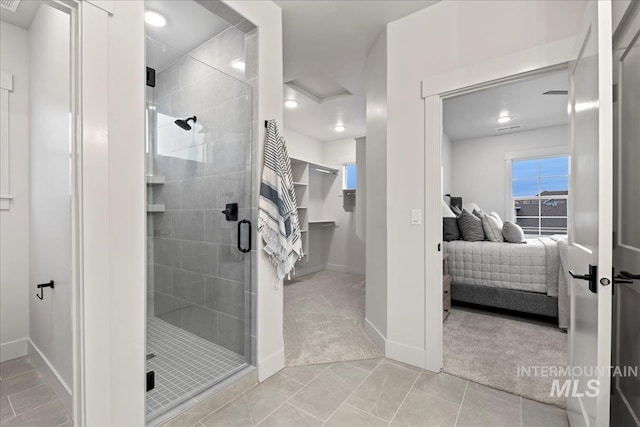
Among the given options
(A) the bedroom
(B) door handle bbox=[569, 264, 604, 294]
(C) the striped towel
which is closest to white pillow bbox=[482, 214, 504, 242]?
(A) the bedroom

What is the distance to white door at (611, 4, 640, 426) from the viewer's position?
1.27 metres

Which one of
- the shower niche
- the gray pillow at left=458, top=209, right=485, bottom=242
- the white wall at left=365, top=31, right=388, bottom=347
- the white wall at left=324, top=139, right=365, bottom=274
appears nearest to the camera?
the shower niche

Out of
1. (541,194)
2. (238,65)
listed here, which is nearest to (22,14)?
(238,65)

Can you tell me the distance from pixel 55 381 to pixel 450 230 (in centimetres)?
391

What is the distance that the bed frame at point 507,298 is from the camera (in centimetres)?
297

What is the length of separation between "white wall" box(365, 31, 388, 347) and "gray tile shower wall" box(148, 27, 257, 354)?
3.58 feet

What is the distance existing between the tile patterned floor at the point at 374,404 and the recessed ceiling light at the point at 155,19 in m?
2.50

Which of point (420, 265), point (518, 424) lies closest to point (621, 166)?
point (420, 265)

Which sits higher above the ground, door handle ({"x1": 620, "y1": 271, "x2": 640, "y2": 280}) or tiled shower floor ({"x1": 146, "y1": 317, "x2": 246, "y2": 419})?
door handle ({"x1": 620, "y1": 271, "x2": 640, "y2": 280})

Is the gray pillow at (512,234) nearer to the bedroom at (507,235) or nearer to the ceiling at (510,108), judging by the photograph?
the bedroom at (507,235)

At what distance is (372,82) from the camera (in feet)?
8.83

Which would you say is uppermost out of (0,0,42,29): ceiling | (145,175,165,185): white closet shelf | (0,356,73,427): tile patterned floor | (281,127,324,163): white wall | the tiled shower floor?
(0,0,42,29): ceiling

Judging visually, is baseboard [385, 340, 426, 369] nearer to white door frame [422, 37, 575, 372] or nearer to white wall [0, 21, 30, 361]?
white door frame [422, 37, 575, 372]

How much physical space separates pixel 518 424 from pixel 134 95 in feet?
8.45
